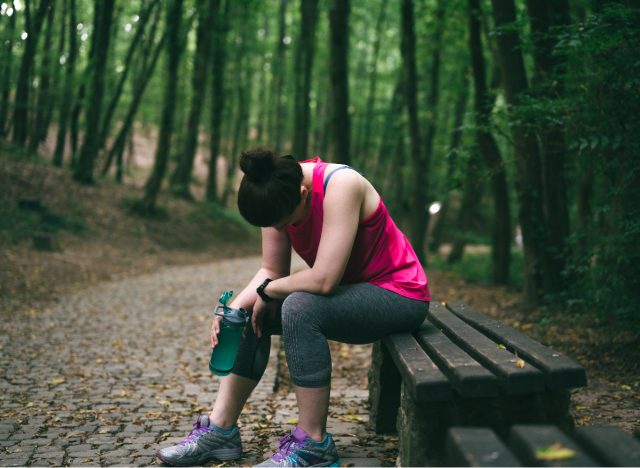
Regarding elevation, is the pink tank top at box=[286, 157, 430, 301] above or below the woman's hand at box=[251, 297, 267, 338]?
above

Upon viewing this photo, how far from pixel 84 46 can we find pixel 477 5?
17182 mm

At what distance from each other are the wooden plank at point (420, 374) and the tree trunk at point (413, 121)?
12897 mm

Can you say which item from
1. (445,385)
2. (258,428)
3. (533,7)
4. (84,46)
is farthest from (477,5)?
(84,46)

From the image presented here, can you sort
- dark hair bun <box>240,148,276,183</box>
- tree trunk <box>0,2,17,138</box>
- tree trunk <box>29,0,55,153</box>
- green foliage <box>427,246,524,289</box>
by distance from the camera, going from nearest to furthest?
dark hair bun <box>240,148,276,183</box> < tree trunk <box>0,2,17,138</box> < green foliage <box>427,246,524,289</box> < tree trunk <box>29,0,55,153</box>

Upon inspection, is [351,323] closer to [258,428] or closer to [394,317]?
[394,317]

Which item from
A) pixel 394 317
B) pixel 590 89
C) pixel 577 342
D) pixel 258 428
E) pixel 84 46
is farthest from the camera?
pixel 84 46

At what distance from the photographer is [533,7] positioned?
25.5 feet

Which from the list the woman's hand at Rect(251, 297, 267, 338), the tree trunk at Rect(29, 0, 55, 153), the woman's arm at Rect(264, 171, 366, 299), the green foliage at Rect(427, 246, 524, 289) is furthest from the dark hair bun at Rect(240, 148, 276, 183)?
the tree trunk at Rect(29, 0, 55, 153)

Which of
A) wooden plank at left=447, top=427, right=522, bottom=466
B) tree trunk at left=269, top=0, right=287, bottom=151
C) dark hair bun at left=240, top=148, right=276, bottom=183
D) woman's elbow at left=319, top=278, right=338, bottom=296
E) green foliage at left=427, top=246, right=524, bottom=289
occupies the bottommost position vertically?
green foliage at left=427, top=246, right=524, bottom=289

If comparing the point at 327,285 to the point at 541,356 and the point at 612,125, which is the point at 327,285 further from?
the point at 612,125

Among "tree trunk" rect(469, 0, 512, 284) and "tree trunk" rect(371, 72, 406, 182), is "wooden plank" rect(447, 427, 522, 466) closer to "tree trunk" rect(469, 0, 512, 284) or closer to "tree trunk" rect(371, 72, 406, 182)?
"tree trunk" rect(469, 0, 512, 284)

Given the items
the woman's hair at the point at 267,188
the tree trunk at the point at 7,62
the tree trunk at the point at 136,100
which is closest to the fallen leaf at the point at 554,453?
the woman's hair at the point at 267,188

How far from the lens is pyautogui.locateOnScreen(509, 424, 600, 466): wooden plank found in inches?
73.5

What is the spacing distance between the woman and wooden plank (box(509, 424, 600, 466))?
3.67 ft
